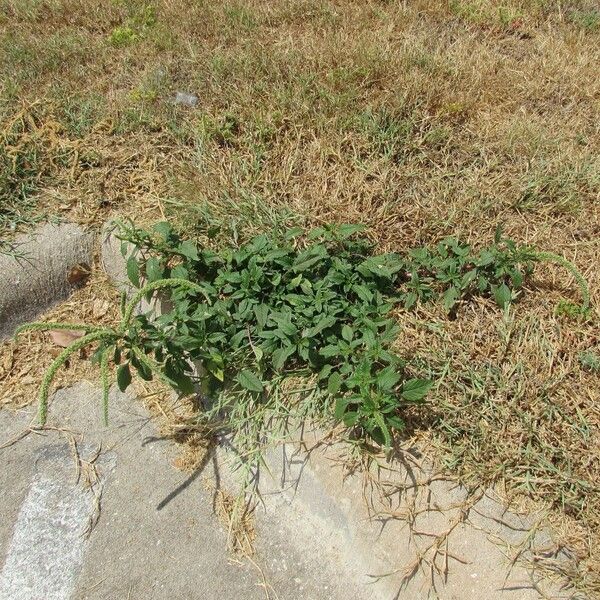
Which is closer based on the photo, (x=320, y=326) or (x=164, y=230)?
(x=320, y=326)

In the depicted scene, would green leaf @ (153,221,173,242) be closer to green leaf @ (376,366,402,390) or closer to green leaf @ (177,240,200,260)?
green leaf @ (177,240,200,260)

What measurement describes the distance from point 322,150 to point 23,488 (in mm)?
2157

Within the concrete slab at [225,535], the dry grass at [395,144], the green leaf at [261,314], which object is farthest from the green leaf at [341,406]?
the green leaf at [261,314]

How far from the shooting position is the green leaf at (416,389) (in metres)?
2.33

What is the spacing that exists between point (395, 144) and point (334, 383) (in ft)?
4.91

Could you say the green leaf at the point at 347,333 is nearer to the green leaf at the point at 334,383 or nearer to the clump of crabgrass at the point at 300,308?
the clump of crabgrass at the point at 300,308

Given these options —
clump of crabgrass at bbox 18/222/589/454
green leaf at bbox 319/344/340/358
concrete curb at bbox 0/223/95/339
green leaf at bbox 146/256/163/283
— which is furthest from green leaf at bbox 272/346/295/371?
concrete curb at bbox 0/223/95/339

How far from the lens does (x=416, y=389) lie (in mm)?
2348

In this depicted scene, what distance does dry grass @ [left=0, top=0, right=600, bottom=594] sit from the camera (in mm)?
2533

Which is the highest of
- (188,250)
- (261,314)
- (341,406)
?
(188,250)

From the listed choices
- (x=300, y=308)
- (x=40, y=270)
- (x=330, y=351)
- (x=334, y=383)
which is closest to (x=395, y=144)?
(x=300, y=308)

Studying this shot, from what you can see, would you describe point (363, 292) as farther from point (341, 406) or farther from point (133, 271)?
point (133, 271)

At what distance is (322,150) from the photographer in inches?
129

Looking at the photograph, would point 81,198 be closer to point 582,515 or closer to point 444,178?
point 444,178
